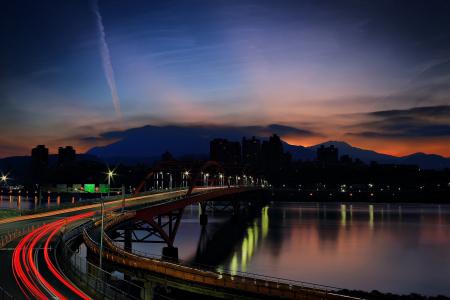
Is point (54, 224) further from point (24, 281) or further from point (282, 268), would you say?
point (282, 268)

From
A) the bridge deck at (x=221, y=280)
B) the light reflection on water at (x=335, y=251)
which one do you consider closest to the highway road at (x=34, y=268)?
the bridge deck at (x=221, y=280)

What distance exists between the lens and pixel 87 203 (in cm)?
8875

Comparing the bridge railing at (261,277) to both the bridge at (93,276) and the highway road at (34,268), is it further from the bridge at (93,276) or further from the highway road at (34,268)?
the highway road at (34,268)

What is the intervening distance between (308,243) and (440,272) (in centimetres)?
3296

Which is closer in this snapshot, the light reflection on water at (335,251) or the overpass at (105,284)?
the overpass at (105,284)

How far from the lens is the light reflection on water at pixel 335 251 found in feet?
225

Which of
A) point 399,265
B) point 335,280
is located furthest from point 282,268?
point 399,265

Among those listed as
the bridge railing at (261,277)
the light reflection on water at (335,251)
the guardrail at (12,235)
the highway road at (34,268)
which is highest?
the guardrail at (12,235)

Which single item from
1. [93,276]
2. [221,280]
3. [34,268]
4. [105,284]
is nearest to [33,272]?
[34,268]

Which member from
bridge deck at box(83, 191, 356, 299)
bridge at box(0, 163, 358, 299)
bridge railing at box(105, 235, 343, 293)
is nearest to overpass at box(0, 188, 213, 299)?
bridge at box(0, 163, 358, 299)

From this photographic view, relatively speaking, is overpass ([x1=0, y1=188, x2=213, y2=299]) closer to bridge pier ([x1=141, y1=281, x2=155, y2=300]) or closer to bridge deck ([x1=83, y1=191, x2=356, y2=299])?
bridge deck ([x1=83, y1=191, x2=356, y2=299])

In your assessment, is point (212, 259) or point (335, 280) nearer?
point (335, 280)

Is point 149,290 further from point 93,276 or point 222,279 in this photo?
point 93,276

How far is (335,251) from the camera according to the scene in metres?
92.2
